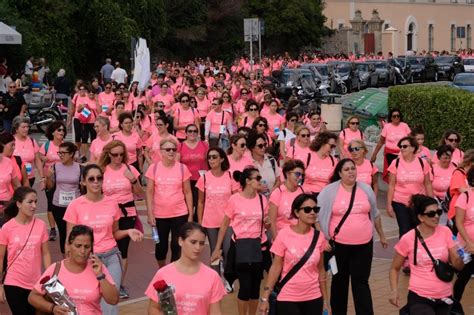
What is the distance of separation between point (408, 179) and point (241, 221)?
2640 mm

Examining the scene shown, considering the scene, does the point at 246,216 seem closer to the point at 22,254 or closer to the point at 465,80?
the point at 22,254

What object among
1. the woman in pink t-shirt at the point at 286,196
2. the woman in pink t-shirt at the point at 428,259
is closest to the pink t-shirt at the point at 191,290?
the woman in pink t-shirt at the point at 428,259

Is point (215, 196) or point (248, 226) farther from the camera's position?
point (215, 196)

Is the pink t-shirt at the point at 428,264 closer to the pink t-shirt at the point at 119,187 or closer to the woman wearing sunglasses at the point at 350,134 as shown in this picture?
the pink t-shirt at the point at 119,187

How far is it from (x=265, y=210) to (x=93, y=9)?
32149mm

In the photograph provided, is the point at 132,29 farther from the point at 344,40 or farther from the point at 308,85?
the point at 344,40

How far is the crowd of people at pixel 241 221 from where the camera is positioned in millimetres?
7715

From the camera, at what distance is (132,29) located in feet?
141

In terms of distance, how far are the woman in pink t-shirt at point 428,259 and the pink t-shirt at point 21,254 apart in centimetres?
289

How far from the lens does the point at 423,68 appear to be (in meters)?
54.8

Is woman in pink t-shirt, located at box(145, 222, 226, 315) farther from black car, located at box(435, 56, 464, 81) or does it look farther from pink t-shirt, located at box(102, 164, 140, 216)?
black car, located at box(435, 56, 464, 81)

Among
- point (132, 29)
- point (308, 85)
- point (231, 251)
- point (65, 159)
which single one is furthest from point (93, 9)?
point (231, 251)

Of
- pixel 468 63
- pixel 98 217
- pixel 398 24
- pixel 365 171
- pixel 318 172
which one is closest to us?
pixel 98 217

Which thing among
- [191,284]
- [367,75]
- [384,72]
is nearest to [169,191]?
[191,284]
